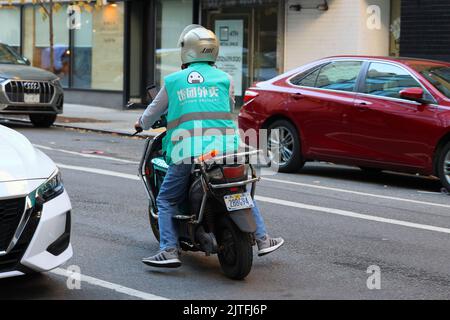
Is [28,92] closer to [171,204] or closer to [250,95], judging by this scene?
[250,95]

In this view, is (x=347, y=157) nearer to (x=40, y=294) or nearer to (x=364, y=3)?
(x=40, y=294)

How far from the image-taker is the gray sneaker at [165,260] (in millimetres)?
6234

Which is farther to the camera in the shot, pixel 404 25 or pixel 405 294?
pixel 404 25

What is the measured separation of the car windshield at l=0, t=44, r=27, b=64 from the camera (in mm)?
18328

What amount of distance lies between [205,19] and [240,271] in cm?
1614

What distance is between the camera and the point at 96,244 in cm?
712

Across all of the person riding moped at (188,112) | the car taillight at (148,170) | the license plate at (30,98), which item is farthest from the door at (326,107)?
the license plate at (30,98)

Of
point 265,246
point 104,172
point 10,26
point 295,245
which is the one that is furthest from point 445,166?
point 10,26

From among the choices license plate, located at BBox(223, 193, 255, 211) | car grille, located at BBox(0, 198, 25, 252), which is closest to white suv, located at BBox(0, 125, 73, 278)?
car grille, located at BBox(0, 198, 25, 252)

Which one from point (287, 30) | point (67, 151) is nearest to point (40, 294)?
point (67, 151)

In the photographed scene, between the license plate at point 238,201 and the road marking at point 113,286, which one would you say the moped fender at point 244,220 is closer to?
the license plate at point 238,201

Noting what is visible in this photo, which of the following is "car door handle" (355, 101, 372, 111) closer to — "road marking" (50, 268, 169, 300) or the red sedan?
the red sedan

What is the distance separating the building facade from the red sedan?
5.64 metres

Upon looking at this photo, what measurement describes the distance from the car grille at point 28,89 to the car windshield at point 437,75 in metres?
8.81
